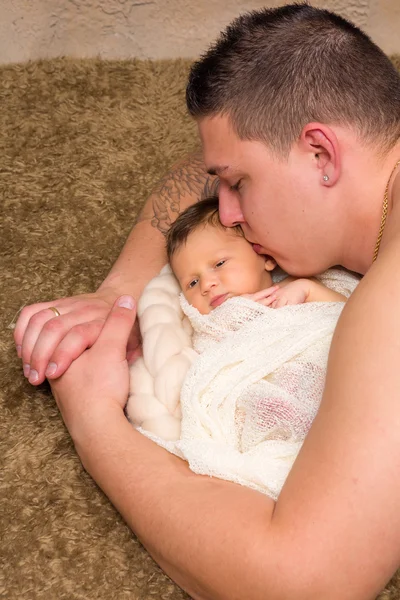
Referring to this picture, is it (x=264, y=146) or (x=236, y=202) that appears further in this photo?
(x=236, y=202)

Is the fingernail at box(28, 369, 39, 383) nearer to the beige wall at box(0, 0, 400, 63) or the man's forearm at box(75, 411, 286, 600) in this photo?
the man's forearm at box(75, 411, 286, 600)

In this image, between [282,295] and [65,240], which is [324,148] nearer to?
[282,295]

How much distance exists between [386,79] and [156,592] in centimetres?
96

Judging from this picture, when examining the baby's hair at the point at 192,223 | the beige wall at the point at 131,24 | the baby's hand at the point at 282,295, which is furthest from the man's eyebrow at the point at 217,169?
the beige wall at the point at 131,24

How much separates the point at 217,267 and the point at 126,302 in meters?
0.19

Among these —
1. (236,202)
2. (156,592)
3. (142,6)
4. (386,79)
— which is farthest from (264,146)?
(142,6)

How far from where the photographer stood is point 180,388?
4.87ft

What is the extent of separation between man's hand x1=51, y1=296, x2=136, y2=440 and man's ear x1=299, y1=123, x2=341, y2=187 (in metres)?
0.45

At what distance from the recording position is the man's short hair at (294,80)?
144 centimetres

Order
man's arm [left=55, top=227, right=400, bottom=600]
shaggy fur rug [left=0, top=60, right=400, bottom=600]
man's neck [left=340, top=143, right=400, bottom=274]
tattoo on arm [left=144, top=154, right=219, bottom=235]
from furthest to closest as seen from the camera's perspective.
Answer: tattoo on arm [left=144, top=154, right=219, bottom=235]
man's neck [left=340, top=143, right=400, bottom=274]
shaggy fur rug [left=0, top=60, right=400, bottom=600]
man's arm [left=55, top=227, right=400, bottom=600]

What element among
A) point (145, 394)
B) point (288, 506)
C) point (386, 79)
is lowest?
point (145, 394)

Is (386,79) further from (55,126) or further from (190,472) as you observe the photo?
(55,126)

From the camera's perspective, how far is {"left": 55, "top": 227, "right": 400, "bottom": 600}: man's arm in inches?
42.4

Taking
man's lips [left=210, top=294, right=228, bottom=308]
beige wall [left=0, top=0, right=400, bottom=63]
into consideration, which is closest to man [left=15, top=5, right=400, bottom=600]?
man's lips [left=210, top=294, right=228, bottom=308]
